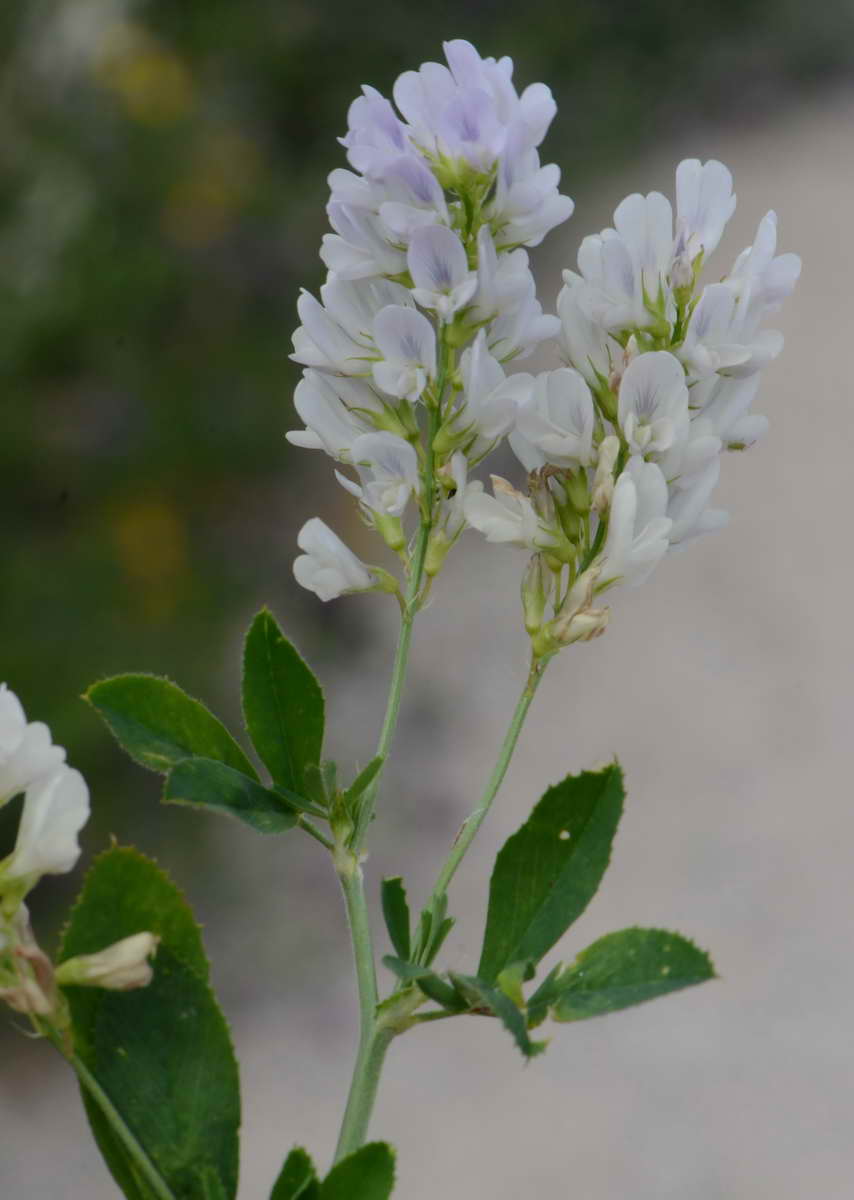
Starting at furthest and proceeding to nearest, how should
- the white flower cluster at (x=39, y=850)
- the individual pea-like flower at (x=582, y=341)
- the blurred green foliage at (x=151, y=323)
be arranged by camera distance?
the blurred green foliage at (x=151, y=323) → the individual pea-like flower at (x=582, y=341) → the white flower cluster at (x=39, y=850)

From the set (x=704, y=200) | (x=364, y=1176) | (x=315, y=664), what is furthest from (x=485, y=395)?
A: (x=315, y=664)

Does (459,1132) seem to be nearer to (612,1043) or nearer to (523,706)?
(612,1043)

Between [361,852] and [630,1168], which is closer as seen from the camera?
[361,852]

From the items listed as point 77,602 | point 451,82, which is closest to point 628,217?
point 451,82

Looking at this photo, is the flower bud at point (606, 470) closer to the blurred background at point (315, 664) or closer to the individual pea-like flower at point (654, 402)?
the individual pea-like flower at point (654, 402)

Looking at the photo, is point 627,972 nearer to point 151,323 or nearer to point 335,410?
point 335,410

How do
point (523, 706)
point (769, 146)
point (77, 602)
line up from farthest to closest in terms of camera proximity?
point (769, 146) → point (77, 602) → point (523, 706)

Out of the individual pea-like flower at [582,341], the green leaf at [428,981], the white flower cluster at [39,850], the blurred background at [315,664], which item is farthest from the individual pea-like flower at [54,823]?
the blurred background at [315,664]
